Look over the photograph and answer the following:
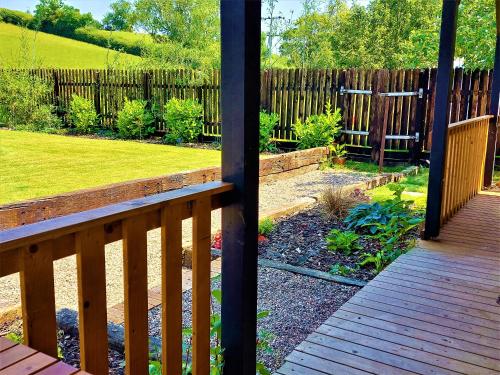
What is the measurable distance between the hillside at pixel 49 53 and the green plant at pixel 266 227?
27.0 ft

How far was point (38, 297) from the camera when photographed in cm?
106

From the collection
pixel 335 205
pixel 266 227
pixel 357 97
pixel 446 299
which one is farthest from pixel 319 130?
pixel 446 299

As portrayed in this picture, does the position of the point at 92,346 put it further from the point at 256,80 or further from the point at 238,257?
the point at 256,80

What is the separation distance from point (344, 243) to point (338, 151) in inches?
185

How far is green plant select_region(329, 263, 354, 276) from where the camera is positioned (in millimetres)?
3459

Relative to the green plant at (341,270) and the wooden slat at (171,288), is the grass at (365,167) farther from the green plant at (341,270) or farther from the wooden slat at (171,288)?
the wooden slat at (171,288)

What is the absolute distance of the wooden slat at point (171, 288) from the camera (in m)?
1.41

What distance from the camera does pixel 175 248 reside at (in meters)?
1.43

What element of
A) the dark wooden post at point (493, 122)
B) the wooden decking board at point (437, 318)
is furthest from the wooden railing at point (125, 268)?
the dark wooden post at point (493, 122)

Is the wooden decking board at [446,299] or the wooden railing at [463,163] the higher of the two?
the wooden railing at [463,163]

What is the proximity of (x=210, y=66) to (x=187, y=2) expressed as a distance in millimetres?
3480

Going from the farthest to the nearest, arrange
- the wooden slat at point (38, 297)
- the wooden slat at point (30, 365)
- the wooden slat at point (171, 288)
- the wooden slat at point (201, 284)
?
the wooden slat at point (201, 284)
the wooden slat at point (171, 288)
the wooden slat at point (38, 297)
the wooden slat at point (30, 365)

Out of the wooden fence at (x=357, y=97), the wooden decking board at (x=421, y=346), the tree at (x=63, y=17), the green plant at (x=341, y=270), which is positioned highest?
the tree at (x=63, y=17)

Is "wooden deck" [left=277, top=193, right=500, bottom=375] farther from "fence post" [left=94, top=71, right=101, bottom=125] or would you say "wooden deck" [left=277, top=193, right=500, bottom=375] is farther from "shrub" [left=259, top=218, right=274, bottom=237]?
"fence post" [left=94, top=71, right=101, bottom=125]
